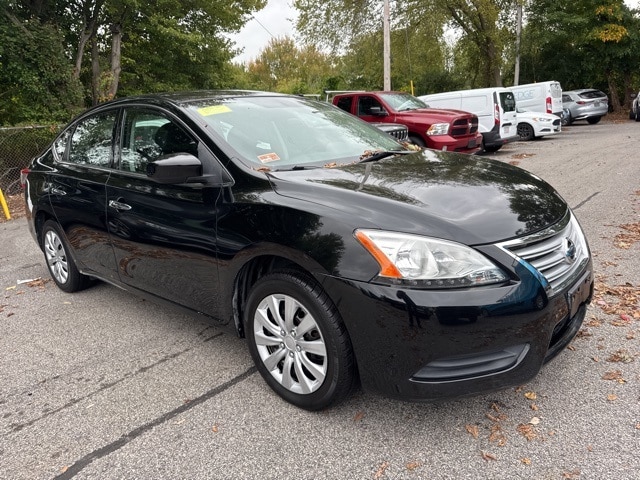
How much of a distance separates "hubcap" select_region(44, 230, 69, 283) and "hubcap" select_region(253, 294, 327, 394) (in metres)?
2.73

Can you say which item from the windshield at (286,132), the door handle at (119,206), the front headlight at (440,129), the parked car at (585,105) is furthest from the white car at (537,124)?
the door handle at (119,206)

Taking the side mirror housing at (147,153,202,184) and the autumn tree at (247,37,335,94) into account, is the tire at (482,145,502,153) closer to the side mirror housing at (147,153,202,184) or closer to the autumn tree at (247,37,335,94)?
the side mirror housing at (147,153,202,184)

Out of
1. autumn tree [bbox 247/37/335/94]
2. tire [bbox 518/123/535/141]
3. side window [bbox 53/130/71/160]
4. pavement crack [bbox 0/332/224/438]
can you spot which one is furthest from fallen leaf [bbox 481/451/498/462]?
autumn tree [bbox 247/37/335/94]

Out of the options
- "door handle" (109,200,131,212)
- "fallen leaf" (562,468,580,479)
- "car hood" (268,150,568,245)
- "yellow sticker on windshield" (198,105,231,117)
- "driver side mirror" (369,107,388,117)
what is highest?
"driver side mirror" (369,107,388,117)

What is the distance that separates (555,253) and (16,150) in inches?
439

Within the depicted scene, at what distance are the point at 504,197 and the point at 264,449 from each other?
176 centimetres

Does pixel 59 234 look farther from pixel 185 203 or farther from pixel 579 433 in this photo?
pixel 579 433

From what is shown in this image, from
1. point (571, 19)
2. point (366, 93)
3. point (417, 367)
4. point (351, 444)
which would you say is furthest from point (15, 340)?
point (571, 19)

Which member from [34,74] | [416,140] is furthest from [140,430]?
[34,74]

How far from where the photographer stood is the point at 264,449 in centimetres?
252

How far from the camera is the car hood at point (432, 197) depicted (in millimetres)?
2422

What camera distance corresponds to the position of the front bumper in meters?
2.25

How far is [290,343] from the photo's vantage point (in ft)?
9.01

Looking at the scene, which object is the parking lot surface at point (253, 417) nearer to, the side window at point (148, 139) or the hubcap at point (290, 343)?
the hubcap at point (290, 343)
